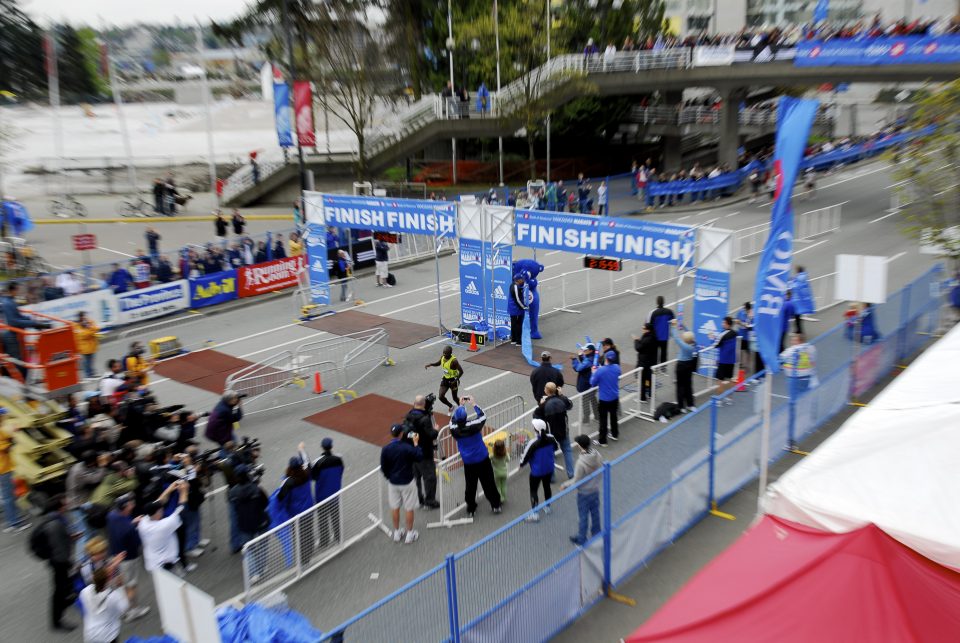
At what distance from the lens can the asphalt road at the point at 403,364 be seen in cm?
948

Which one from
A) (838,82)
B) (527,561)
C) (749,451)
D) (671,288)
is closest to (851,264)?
(749,451)

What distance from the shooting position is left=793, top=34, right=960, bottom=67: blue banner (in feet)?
100

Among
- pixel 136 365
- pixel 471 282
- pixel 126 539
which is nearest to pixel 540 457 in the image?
pixel 126 539

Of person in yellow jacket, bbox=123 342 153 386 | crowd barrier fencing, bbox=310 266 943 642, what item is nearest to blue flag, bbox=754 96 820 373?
crowd barrier fencing, bbox=310 266 943 642

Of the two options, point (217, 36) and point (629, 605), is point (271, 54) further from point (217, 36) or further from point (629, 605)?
point (629, 605)

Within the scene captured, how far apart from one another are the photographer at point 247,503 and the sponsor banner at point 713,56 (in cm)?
3381

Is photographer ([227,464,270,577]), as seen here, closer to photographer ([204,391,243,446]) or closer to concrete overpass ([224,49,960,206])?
photographer ([204,391,243,446])

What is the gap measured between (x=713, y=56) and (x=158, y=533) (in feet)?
115

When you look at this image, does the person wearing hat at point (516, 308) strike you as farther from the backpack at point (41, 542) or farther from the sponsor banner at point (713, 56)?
the sponsor banner at point (713, 56)

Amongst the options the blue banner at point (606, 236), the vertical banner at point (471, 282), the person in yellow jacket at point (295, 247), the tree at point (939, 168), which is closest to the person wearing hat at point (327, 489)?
the blue banner at point (606, 236)

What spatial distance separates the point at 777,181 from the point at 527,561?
5.30 meters

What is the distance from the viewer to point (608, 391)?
1268cm

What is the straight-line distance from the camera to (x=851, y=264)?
12188 mm

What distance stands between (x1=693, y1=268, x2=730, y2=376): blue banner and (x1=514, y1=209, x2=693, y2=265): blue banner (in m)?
0.66
